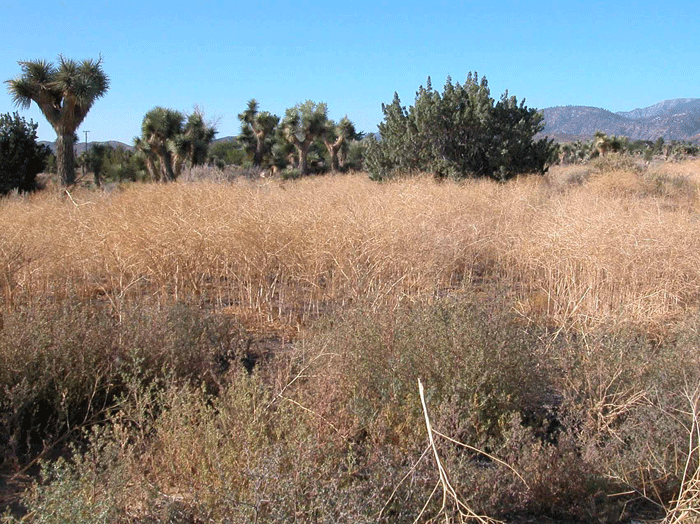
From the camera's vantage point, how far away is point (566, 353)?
13.4 feet

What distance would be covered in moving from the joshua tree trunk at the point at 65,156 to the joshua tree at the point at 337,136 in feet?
65.1

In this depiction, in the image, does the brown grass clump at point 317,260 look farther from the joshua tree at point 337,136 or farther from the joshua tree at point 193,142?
the joshua tree at point 337,136

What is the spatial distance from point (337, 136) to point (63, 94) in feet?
71.5

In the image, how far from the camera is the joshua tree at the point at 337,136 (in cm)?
3912

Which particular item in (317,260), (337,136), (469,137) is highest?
(337,136)

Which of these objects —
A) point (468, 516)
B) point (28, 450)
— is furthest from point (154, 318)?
point (468, 516)

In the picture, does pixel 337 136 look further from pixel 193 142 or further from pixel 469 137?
pixel 469 137

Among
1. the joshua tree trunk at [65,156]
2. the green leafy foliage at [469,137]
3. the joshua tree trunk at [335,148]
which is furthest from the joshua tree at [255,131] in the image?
the green leafy foliage at [469,137]

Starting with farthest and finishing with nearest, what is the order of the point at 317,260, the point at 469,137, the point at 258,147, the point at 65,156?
1. the point at 258,147
2. the point at 65,156
3. the point at 469,137
4. the point at 317,260

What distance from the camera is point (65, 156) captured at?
67.6 ft

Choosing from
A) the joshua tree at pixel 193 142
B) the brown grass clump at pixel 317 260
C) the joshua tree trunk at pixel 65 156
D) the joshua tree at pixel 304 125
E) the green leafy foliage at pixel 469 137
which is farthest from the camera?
the joshua tree at pixel 304 125

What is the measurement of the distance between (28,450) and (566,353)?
3343mm

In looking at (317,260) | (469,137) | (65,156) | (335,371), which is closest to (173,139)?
(65,156)

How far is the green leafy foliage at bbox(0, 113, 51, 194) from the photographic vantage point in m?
22.4
